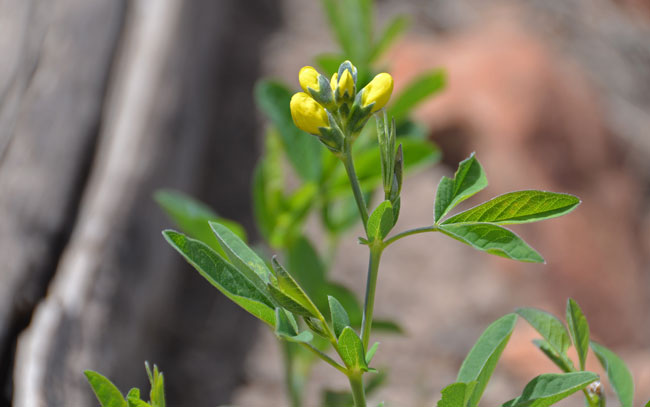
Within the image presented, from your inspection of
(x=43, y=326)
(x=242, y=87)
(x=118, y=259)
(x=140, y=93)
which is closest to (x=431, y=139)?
(x=242, y=87)

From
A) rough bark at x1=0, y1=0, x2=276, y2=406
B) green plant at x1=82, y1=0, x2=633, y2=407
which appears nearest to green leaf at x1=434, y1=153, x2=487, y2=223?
green plant at x1=82, y1=0, x2=633, y2=407

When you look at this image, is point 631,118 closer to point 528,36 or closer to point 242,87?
point 528,36

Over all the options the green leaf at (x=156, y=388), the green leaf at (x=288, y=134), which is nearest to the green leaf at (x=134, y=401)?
the green leaf at (x=156, y=388)

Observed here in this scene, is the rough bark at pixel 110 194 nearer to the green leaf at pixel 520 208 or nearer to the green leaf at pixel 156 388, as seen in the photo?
the green leaf at pixel 156 388

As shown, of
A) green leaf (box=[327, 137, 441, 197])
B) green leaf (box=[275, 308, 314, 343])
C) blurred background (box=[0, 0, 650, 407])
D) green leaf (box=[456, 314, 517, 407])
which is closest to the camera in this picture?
green leaf (box=[275, 308, 314, 343])

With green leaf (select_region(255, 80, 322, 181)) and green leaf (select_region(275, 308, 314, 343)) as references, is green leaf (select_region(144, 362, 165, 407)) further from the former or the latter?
green leaf (select_region(255, 80, 322, 181))

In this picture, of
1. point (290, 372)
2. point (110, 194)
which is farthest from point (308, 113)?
point (110, 194)
